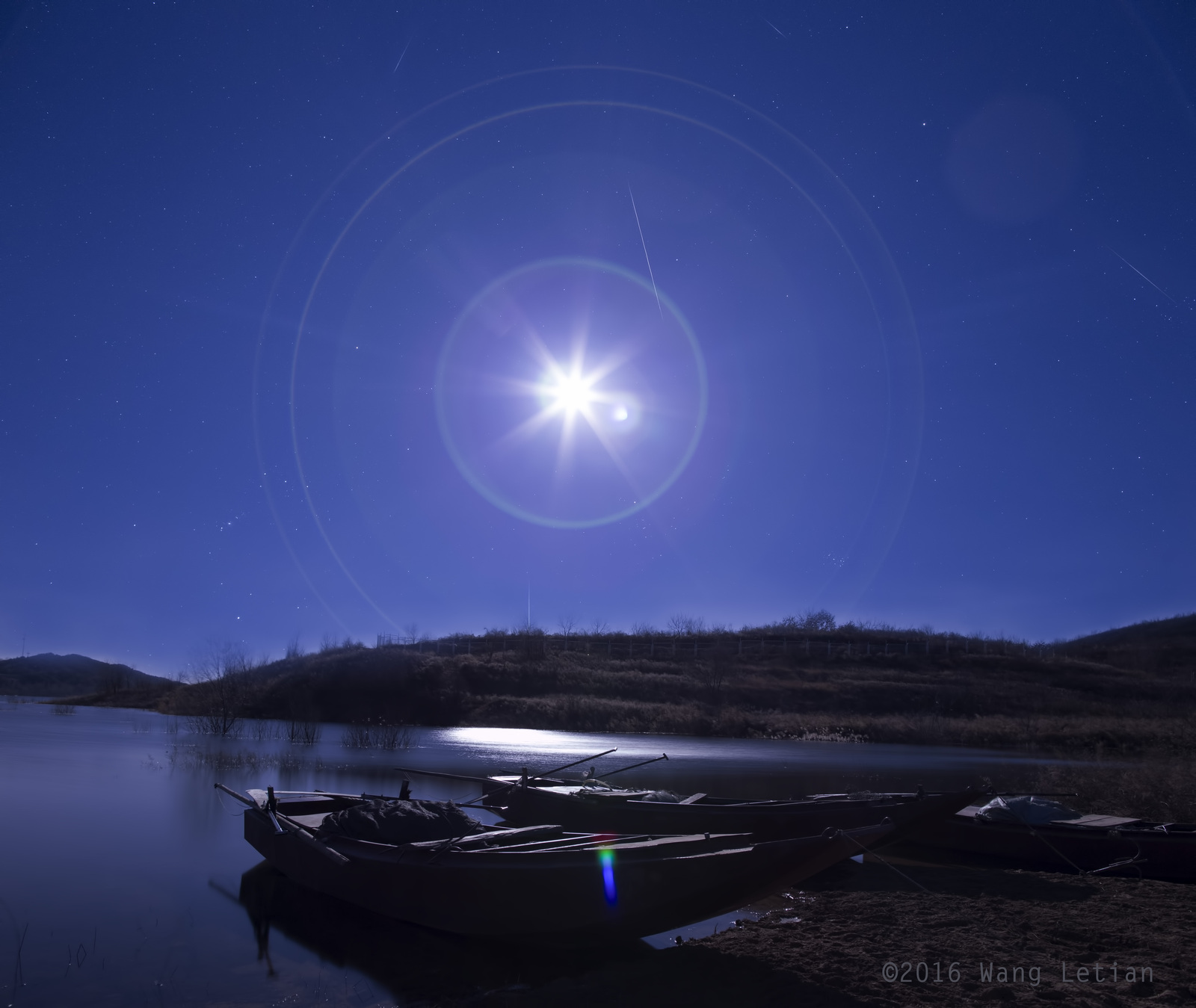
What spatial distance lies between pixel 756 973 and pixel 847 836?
2079mm

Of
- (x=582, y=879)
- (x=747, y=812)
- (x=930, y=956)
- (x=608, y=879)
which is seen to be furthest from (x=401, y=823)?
(x=930, y=956)

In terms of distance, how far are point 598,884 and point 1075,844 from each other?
9405 millimetres

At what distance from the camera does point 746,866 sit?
8586 mm

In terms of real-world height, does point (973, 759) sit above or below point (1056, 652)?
below

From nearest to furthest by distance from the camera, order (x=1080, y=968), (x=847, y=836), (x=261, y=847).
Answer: (x=1080, y=968), (x=847, y=836), (x=261, y=847)

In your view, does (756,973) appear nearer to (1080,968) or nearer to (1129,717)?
(1080,968)

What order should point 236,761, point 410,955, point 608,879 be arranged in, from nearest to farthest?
point 608,879
point 410,955
point 236,761

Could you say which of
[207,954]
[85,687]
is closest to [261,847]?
[207,954]

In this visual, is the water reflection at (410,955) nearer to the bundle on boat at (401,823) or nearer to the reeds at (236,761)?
the bundle on boat at (401,823)

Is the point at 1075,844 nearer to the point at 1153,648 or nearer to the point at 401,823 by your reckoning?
the point at 401,823

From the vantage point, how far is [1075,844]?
13148mm

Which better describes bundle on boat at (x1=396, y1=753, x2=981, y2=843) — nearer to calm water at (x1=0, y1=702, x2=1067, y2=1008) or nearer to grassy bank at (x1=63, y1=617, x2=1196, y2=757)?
calm water at (x1=0, y1=702, x2=1067, y2=1008)

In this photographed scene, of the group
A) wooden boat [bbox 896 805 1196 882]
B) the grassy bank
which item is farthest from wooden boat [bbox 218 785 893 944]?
the grassy bank

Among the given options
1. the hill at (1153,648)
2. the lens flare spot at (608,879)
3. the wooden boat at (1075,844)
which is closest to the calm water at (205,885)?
the lens flare spot at (608,879)
